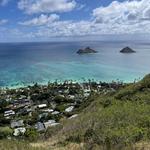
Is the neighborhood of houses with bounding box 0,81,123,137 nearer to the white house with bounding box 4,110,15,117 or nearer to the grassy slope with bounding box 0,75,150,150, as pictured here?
the white house with bounding box 4,110,15,117

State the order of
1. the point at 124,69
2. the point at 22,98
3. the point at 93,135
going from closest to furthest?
the point at 93,135 → the point at 22,98 → the point at 124,69

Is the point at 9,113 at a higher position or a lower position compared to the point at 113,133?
lower

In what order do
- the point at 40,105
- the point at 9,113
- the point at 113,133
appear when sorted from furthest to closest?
the point at 40,105, the point at 9,113, the point at 113,133

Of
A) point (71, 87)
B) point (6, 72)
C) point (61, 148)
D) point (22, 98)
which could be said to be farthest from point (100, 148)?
point (6, 72)

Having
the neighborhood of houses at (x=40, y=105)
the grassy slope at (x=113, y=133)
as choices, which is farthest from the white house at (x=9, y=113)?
the grassy slope at (x=113, y=133)

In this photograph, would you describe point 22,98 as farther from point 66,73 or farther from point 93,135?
point 93,135

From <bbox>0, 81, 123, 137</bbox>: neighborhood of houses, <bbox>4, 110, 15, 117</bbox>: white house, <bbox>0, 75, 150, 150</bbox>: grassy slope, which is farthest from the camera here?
<bbox>4, 110, 15, 117</bbox>: white house

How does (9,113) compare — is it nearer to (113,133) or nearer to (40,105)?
(40,105)

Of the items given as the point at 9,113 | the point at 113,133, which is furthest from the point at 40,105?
the point at 113,133

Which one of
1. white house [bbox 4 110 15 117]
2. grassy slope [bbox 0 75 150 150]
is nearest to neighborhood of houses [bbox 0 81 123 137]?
white house [bbox 4 110 15 117]
